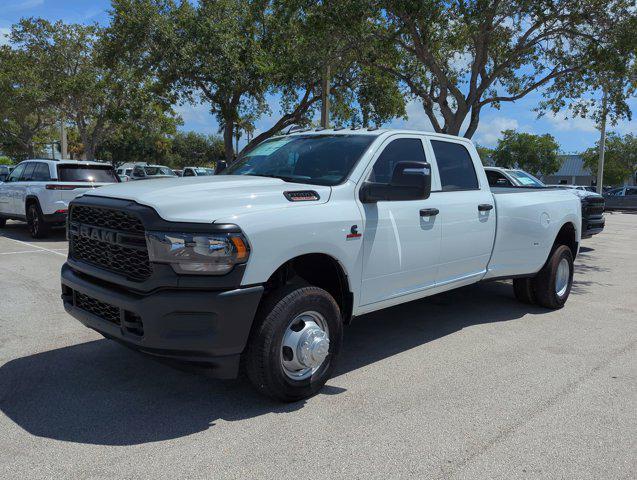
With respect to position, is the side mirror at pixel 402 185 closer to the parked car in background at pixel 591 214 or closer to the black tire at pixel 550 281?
the black tire at pixel 550 281

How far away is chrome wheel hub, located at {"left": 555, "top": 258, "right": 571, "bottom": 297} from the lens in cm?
683

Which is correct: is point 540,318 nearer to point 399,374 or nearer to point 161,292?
point 399,374

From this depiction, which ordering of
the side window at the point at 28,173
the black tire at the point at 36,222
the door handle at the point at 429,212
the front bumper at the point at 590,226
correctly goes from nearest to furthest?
the door handle at the point at 429,212
the front bumper at the point at 590,226
the black tire at the point at 36,222
the side window at the point at 28,173

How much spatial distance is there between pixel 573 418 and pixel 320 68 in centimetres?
1127

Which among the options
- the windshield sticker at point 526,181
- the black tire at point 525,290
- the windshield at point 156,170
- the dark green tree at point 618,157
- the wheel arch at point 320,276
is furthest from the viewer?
the dark green tree at point 618,157

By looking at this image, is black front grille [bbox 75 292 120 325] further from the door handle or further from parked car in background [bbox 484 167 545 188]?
parked car in background [bbox 484 167 545 188]

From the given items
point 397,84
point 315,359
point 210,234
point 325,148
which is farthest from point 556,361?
point 397,84

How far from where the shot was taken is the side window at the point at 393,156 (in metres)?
4.56

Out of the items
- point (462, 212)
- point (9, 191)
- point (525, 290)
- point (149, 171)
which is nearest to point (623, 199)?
point (149, 171)

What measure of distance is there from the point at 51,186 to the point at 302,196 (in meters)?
9.86

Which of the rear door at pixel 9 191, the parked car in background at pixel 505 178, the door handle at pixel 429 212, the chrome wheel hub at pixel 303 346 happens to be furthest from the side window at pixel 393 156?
the rear door at pixel 9 191

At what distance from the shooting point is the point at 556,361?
16.0 ft

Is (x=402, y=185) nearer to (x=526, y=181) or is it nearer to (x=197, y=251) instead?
(x=197, y=251)

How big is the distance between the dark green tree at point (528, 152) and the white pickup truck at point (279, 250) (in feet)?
196
